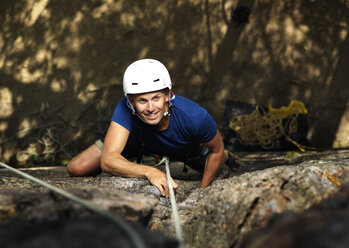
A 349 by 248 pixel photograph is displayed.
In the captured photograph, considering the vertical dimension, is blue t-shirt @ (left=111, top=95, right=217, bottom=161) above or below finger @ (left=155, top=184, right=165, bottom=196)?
above

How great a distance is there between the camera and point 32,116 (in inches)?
209

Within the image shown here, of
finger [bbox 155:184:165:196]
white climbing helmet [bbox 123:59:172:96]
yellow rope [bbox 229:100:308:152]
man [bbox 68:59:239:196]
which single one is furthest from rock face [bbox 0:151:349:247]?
yellow rope [bbox 229:100:308:152]

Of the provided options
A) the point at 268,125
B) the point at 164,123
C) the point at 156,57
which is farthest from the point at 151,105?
the point at 268,125

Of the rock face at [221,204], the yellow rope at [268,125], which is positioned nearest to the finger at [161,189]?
the rock face at [221,204]

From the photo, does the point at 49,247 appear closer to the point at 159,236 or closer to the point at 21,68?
the point at 159,236

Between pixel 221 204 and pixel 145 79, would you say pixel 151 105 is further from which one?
pixel 221 204

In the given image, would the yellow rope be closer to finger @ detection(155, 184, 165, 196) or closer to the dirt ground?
the dirt ground

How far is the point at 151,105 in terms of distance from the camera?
2557 millimetres

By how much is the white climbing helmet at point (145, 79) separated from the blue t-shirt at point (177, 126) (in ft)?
0.85

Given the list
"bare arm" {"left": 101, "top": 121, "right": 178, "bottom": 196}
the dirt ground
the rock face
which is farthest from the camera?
the dirt ground

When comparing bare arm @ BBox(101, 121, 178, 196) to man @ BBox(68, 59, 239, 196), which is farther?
bare arm @ BBox(101, 121, 178, 196)

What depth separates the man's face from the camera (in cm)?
257

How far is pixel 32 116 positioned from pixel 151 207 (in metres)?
4.05

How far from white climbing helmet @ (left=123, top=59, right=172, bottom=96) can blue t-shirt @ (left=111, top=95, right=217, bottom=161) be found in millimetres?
259
